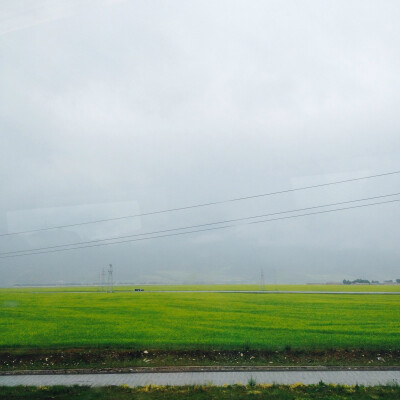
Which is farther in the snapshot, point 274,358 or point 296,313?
point 296,313

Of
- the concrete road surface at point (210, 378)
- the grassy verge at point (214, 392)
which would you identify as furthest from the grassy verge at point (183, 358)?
the grassy verge at point (214, 392)

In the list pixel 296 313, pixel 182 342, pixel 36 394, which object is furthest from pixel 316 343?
pixel 296 313

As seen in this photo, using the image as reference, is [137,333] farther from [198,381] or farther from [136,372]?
[198,381]

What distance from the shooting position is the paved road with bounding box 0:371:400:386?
895 centimetres

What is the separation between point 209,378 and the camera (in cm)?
935

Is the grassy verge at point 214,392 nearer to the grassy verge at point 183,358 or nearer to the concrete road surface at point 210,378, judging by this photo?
the concrete road surface at point 210,378

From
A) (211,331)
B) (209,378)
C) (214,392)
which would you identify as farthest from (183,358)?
(211,331)

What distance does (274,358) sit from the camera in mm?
11758

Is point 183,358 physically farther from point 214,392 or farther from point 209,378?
point 214,392

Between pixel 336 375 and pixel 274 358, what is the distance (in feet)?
8.45

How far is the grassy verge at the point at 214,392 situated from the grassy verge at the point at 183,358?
9.03 feet

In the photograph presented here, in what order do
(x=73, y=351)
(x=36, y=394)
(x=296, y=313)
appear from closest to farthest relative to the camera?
(x=36, y=394) < (x=73, y=351) < (x=296, y=313)

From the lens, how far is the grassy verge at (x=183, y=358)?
36.9 feet

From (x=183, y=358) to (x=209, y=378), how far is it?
2.80 meters
